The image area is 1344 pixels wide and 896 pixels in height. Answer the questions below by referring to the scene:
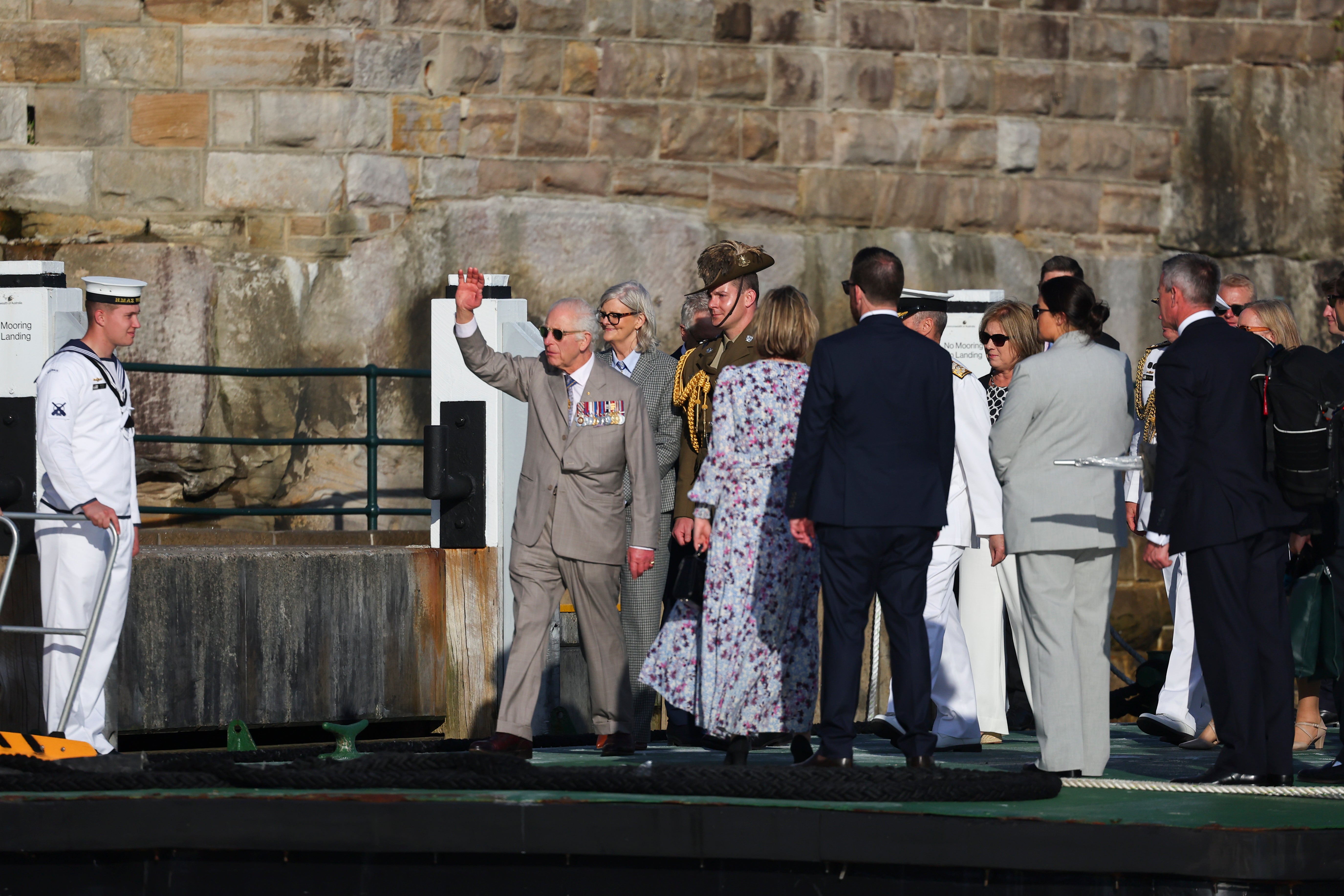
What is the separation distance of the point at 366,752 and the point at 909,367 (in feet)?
8.13

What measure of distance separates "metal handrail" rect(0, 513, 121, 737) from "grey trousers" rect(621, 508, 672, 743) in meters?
2.02

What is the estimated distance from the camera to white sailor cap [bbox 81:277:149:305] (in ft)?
22.8

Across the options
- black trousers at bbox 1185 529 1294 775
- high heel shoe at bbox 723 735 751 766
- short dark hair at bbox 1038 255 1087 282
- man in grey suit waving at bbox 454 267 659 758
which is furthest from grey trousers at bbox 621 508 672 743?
black trousers at bbox 1185 529 1294 775

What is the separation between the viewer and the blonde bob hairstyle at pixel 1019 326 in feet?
23.9

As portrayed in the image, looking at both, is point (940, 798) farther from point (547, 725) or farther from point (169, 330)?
point (169, 330)

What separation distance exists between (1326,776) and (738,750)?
197 centimetres

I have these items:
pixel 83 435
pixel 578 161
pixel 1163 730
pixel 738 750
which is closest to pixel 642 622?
pixel 738 750

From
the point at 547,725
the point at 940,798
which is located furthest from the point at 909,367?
the point at 547,725

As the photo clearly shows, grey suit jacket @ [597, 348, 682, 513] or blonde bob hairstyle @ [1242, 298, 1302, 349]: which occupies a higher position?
blonde bob hairstyle @ [1242, 298, 1302, 349]

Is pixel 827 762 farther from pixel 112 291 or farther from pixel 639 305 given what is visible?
pixel 112 291

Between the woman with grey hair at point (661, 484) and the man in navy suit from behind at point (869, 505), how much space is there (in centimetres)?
161

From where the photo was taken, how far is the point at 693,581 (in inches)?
255

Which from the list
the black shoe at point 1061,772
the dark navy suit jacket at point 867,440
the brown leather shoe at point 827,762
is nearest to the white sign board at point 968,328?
the black shoe at point 1061,772

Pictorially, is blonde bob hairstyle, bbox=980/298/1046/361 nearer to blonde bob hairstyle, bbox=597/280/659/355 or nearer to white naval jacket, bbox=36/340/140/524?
blonde bob hairstyle, bbox=597/280/659/355
